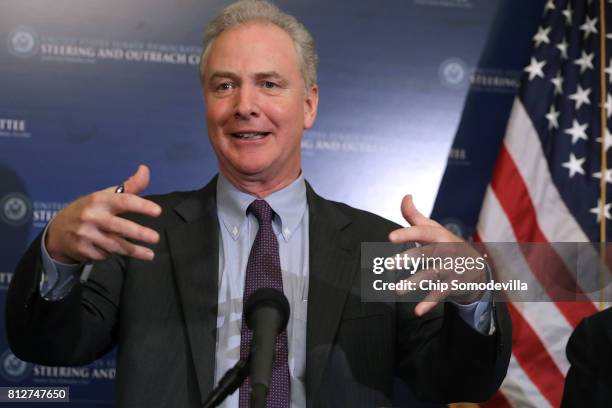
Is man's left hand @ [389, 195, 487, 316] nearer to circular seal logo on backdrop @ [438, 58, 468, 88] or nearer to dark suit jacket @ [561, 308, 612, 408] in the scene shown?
dark suit jacket @ [561, 308, 612, 408]

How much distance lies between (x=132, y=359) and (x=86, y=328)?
0.12 m

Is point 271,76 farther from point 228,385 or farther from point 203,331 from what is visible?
point 228,385

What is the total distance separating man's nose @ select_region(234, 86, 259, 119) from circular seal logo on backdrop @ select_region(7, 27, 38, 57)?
1245 millimetres

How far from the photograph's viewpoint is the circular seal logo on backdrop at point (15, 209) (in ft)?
8.96

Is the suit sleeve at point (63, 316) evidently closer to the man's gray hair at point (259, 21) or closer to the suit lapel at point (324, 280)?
the suit lapel at point (324, 280)

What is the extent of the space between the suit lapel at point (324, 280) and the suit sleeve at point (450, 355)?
18 cm

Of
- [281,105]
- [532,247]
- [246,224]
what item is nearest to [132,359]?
[246,224]

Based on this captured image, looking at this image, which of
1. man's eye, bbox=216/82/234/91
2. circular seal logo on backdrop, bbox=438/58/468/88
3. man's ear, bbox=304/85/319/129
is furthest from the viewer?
circular seal logo on backdrop, bbox=438/58/468/88

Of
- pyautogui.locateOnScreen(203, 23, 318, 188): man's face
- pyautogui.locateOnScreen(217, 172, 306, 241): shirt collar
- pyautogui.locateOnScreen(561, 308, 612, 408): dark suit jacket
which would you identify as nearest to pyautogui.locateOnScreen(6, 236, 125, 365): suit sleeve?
pyautogui.locateOnScreen(217, 172, 306, 241): shirt collar

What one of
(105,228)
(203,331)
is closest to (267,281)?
(203,331)

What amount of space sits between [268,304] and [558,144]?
6.52 feet

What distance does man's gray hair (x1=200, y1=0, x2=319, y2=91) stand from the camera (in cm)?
197

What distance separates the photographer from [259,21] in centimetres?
197

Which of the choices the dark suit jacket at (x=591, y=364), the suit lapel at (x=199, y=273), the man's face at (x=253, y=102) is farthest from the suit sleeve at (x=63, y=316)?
the dark suit jacket at (x=591, y=364)
